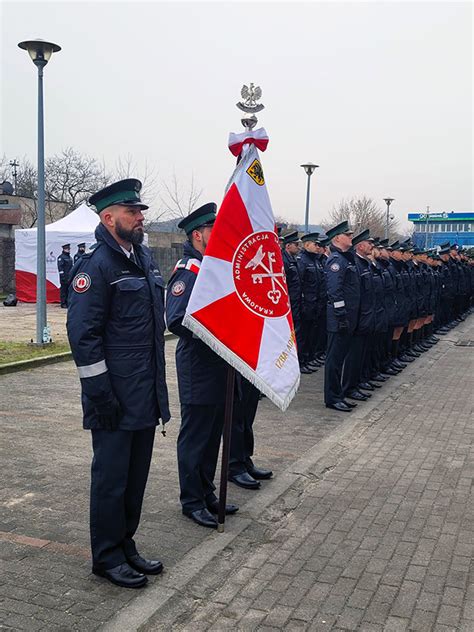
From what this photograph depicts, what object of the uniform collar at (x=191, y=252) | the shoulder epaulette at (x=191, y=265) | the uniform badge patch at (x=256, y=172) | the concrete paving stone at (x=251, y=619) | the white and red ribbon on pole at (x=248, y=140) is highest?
the white and red ribbon on pole at (x=248, y=140)

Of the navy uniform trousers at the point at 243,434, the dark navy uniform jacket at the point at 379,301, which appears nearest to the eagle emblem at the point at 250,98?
the navy uniform trousers at the point at 243,434

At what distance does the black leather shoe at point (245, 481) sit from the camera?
17.3 ft

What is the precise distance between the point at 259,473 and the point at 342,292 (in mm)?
3385

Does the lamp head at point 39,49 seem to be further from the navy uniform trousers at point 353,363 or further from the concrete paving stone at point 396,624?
the concrete paving stone at point 396,624

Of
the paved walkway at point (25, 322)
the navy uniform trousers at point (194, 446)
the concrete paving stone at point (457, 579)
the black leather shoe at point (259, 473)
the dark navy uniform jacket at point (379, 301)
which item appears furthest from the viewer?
the paved walkway at point (25, 322)

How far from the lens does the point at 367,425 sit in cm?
752

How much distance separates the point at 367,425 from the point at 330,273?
77.5 inches

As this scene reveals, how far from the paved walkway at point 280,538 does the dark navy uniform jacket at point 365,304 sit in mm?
1525

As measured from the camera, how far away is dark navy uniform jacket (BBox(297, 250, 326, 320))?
34.7 feet

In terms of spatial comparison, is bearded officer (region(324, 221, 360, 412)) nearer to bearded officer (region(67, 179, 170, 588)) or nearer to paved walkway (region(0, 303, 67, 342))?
bearded officer (region(67, 179, 170, 588))

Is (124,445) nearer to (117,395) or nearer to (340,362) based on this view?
(117,395)

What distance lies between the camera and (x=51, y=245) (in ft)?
68.5

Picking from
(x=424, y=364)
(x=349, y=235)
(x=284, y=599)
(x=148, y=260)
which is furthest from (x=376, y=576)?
(x=424, y=364)

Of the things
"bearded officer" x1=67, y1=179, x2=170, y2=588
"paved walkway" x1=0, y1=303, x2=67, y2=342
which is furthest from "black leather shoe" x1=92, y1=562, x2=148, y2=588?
"paved walkway" x1=0, y1=303, x2=67, y2=342
